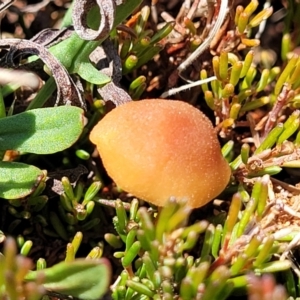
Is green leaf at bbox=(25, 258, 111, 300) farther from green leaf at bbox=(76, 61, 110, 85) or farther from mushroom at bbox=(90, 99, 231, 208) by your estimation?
green leaf at bbox=(76, 61, 110, 85)

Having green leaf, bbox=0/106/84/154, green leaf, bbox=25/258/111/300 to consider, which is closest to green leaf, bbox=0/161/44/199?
green leaf, bbox=0/106/84/154

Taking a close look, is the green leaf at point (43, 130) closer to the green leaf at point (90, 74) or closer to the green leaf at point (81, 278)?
the green leaf at point (90, 74)

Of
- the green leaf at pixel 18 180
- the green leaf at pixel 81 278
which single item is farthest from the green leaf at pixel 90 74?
the green leaf at pixel 81 278

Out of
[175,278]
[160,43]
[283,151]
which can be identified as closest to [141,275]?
[175,278]

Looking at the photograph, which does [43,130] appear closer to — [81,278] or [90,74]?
[90,74]

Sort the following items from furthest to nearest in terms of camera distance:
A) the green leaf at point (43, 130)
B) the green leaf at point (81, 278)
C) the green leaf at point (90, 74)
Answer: the green leaf at point (90, 74) < the green leaf at point (43, 130) < the green leaf at point (81, 278)

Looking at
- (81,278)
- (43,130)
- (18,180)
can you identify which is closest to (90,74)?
(43,130)
